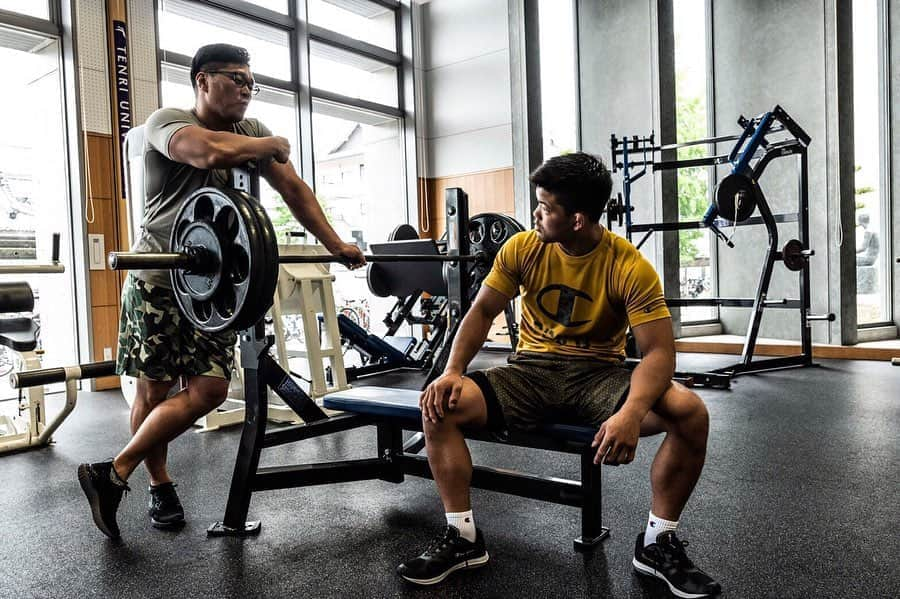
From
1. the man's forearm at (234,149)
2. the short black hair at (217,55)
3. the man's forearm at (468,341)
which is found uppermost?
the short black hair at (217,55)

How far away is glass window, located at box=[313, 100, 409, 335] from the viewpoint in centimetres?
605

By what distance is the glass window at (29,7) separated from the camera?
4152 mm

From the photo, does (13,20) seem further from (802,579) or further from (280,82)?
(802,579)

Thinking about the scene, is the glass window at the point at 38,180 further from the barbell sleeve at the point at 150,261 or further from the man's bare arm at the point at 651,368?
the man's bare arm at the point at 651,368

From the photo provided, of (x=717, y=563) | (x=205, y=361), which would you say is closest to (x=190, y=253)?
(x=205, y=361)

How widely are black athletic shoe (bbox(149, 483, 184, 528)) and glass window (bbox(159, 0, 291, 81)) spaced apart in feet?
12.1

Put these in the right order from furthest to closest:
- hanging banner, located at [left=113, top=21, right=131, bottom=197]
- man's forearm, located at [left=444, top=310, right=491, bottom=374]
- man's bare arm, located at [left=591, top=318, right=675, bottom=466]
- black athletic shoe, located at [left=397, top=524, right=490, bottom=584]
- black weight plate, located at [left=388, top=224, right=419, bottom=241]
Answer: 1. black weight plate, located at [left=388, top=224, right=419, bottom=241]
2. hanging banner, located at [left=113, top=21, right=131, bottom=197]
3. man's forearm, located at [left=444, top=310, right=491, bottom=374]
4. black athletic shoe, located at [left=397, top=524, right=490, bottom=584]
5. man's bare arm, located at [left=591, top=318, right=675, bottom=466]

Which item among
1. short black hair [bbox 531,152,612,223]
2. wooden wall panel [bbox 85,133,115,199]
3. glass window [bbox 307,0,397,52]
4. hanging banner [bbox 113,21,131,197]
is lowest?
short black hair [bbox 531,152,612,223]

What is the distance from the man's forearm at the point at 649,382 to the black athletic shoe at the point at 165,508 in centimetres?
128

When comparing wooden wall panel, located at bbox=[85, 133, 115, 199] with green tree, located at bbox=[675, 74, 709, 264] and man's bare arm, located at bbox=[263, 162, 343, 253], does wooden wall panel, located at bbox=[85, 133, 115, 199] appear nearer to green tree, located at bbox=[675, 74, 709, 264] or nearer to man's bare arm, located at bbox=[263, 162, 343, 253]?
man's bare arm, located at bbox=[263, 162, 343, 253]

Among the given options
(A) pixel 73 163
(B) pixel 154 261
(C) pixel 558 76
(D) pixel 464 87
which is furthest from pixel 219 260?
(C) pixel 558 76

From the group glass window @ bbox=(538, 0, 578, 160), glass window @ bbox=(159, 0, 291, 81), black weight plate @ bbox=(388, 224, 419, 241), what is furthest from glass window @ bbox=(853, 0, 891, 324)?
glass window @ bbox=(159, 0, 291, 81)

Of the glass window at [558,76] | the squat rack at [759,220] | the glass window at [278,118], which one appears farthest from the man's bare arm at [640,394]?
the glass window at [558,76]

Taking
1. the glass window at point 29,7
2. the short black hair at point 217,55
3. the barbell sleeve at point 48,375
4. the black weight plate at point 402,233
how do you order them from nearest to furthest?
the short black hair at point 217,55 < the barbell sleeve at point 48,375 < the glass window at point 29,7 < the black weight plate at point 402,233
